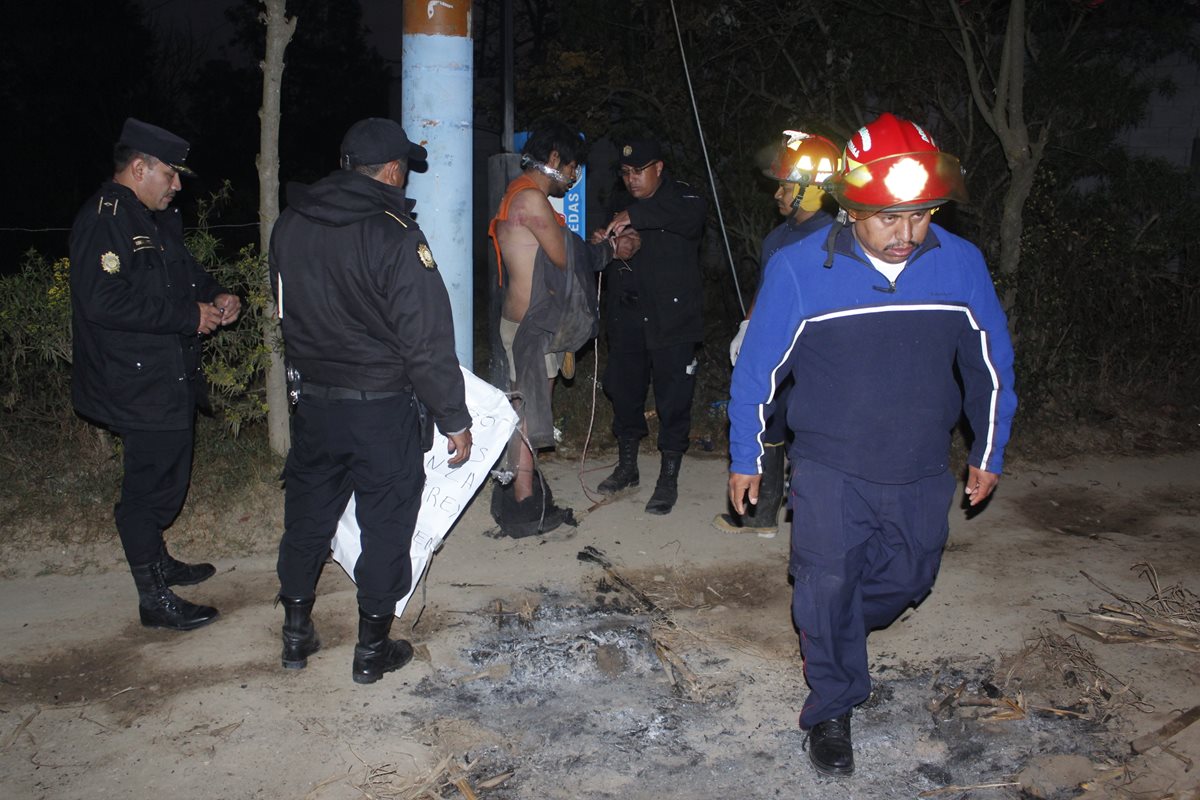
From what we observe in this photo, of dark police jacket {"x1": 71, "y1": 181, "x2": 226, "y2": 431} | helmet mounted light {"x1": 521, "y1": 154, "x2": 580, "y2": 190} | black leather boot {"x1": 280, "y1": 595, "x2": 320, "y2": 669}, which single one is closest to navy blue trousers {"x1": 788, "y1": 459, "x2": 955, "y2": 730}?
black leather boot {"x1": 280, "y1": 595, "x2": 320, "y2": 669}

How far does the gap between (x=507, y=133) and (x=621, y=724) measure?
A: 327 cm

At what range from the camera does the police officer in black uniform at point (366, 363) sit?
361 centimetres

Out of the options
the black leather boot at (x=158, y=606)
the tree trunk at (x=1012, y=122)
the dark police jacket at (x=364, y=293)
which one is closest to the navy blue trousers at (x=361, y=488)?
the dark police jacket at (x=364, y=293)

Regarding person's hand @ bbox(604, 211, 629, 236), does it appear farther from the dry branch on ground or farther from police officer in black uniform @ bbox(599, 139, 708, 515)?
the dry branch on ground

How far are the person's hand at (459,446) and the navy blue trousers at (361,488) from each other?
5.3 inches

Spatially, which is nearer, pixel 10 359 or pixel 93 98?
pixel 10 359

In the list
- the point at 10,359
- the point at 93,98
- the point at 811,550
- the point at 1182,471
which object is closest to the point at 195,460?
the point at 10,359

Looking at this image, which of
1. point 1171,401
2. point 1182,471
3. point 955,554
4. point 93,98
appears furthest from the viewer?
point 93,98

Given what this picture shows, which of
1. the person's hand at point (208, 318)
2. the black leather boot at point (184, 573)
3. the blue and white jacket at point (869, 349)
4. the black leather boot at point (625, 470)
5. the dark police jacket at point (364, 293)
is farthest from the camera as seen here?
the black leather boot at point (625, 470)

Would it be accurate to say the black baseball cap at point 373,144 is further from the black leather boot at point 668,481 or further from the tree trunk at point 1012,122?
the tree trunk at point 1012,122

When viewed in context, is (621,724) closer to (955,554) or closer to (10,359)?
(955,554)

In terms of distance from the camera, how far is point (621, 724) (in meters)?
3.66

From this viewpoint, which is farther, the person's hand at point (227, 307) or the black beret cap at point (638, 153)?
the black beret cap at point (638, 153)

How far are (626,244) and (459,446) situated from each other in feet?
6.68
